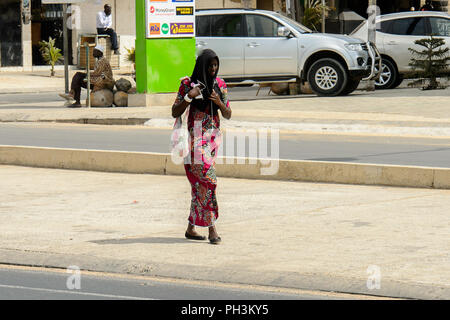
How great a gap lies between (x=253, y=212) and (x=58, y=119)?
10.8 metres

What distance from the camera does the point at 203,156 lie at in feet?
31.6

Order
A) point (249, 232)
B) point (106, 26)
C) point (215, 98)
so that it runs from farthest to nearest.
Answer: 1. point (106, 26)
2. point (249, 232)
3. point (215, 98)

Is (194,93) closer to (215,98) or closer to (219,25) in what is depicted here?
(215,98)

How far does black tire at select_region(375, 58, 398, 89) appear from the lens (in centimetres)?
2628

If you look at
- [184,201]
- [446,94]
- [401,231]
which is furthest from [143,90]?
[401,231]

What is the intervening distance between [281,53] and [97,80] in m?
3.90

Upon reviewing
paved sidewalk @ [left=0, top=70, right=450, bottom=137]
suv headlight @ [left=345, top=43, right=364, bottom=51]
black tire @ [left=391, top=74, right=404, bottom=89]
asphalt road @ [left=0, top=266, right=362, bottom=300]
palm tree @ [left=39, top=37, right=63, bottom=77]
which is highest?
suv headlight @ [left=345, top=43, right=364, bottom=51]

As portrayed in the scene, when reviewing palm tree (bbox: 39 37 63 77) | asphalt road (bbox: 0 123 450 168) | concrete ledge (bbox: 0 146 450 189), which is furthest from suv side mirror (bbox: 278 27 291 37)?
palm tree (bbox: 39 37 63 77)

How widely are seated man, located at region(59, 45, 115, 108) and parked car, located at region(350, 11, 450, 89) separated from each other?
→ 247 inches

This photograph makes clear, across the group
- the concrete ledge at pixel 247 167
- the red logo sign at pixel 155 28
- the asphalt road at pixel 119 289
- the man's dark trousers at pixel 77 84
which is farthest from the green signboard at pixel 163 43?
the asphalt road at pixel 119 289

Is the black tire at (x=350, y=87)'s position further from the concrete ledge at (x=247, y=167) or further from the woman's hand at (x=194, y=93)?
the woman's hand at (x=194, y=93)

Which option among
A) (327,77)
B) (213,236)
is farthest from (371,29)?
(213,236)

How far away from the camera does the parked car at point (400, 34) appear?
26.1m

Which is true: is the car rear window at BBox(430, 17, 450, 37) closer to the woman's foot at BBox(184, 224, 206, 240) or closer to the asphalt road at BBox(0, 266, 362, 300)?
the woman's foot at BBox(184, 224, 206, 240)
